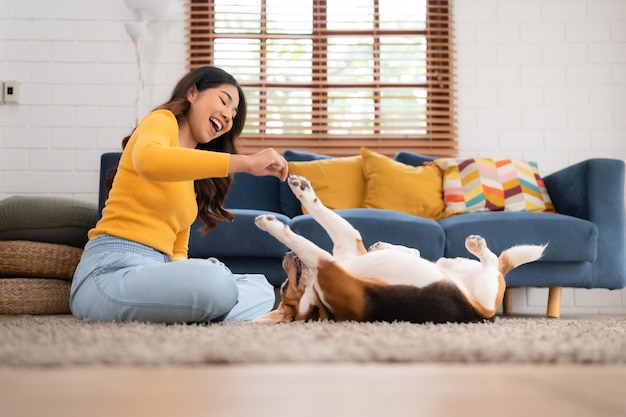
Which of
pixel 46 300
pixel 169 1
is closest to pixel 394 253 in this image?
pixel 46 300

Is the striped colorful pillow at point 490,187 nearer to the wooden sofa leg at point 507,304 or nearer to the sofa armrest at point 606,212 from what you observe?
the sofa armrest at point 606,212

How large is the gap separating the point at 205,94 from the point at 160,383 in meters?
1.38

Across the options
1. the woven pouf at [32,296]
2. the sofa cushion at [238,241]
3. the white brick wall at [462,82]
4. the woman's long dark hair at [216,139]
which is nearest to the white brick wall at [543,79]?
the white brick wall at [462,82]

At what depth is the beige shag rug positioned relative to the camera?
0.89m

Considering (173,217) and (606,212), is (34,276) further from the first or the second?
(606,212)

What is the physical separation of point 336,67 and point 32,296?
2344mm

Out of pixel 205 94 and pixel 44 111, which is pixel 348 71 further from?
pixel 205 94

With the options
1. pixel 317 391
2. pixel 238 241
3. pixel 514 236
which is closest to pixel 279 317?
pixel 317 391

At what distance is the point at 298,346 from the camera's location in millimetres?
1013

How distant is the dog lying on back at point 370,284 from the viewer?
1518mm

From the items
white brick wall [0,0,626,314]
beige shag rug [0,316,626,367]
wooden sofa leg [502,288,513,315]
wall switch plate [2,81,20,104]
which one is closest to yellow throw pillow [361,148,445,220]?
wooden sofa leg [502,288,513,315]

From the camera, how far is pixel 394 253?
1.56 m

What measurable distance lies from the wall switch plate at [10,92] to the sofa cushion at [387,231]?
217cm

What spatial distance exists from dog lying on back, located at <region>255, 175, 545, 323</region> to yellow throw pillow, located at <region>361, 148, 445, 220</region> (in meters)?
1.62
